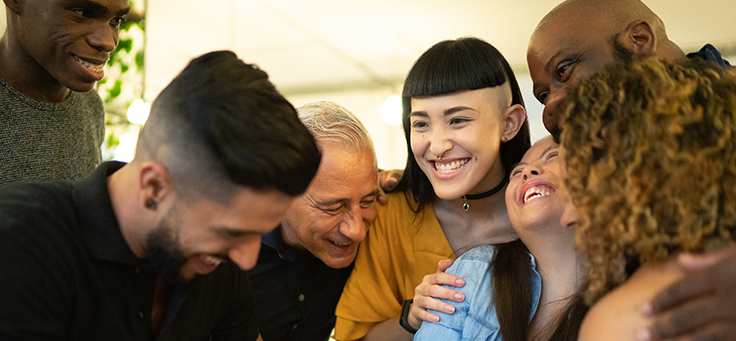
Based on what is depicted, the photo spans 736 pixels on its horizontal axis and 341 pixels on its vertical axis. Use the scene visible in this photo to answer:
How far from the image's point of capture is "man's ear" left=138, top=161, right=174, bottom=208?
1051 mm

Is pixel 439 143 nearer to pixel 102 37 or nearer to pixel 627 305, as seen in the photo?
pixel 627 305

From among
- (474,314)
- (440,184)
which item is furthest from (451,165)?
(474,314)

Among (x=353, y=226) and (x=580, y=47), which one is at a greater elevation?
(x=580, y=47)

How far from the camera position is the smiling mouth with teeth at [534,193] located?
148cm

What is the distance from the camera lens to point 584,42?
1.80 metres

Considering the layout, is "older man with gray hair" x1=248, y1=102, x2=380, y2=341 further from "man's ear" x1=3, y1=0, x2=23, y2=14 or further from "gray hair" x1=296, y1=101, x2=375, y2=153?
"man's ear" x1=3, y1=0, x2=23, y2=14

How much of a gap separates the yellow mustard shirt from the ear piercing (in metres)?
1.01

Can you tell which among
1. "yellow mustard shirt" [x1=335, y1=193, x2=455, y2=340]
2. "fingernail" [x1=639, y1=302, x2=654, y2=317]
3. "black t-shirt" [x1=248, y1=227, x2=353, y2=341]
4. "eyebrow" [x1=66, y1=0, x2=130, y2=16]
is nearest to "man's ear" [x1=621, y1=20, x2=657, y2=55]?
"yellow mustard shirt" [x1=335, y1=193, x2=455, y2=340]

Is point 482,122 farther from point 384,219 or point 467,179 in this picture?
point 384,219

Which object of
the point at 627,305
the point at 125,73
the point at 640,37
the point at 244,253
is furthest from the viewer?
the point at 125,73

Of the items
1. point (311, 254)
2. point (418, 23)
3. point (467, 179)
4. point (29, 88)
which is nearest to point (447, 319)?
point (467, 179)

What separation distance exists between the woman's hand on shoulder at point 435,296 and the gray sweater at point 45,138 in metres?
1.28

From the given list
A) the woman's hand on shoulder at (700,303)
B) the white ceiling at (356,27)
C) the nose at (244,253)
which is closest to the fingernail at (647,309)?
the woman's hand on shoulder at (700,303)

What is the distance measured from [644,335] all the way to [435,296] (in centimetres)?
68
